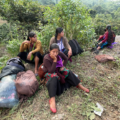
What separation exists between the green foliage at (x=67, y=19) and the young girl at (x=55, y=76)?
160cm

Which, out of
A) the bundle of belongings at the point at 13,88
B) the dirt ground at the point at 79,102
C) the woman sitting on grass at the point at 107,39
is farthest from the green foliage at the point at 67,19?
the dirt ground at the point at 79,102

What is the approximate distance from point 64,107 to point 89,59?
6.78 feet

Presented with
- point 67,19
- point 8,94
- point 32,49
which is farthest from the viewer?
point 67,19

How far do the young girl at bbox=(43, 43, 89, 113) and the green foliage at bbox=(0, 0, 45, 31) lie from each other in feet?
13.7

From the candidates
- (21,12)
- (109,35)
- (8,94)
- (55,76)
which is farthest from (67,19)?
(21,12)

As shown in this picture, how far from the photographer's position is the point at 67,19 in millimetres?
3189

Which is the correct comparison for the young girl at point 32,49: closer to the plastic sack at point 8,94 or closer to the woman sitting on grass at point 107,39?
the plastic sack at point 8,94

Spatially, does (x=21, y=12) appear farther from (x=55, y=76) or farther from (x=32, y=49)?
(x=55, y=76)

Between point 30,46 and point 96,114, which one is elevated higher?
point 30,46

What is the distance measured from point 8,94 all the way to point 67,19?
112 inches

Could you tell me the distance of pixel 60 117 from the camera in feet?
4.82

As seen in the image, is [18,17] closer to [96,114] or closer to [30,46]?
[30,46]

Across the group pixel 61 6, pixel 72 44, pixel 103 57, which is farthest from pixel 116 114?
pixel 61 6

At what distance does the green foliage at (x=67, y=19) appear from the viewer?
9.91ft
